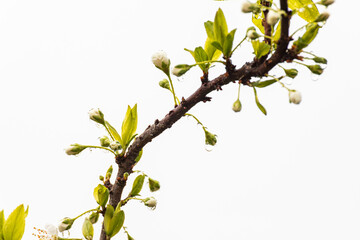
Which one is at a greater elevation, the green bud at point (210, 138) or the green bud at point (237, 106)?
the green bud at point (237, 106)

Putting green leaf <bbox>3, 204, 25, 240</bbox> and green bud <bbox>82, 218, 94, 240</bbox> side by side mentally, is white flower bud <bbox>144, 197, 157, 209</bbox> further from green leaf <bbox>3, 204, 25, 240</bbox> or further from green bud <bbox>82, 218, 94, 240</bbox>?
green leaf <bbox>3, 204, 25, 240</bbox>

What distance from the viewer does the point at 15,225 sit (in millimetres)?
615

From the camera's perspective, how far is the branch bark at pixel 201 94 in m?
0.47

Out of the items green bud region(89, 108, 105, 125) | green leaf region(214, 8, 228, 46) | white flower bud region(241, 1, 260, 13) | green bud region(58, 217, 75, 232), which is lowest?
green bud region(58, 217, 75, 232)

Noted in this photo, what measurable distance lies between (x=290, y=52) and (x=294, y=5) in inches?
4.7

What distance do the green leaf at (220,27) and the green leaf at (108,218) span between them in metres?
0.26

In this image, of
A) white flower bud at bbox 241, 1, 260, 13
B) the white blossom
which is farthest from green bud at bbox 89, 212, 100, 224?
white flower bud at bbox 241, 1, 260, 13

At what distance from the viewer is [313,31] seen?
47 cm

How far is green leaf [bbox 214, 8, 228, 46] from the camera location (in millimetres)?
504

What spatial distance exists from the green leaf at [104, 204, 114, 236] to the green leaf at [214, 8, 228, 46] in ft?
0.85

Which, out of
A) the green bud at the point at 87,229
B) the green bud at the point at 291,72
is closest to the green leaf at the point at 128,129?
the green bud at the point at 87,229

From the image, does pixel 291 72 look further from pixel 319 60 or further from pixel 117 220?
pixel 117 220

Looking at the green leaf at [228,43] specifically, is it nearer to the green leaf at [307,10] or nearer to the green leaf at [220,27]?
the green leaf at [220,27]

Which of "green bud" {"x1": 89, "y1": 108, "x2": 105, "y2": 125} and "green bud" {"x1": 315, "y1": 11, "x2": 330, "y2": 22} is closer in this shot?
"green bud" {"x1": 315, "y1": 11, "x2": 330, "y2": 22}
